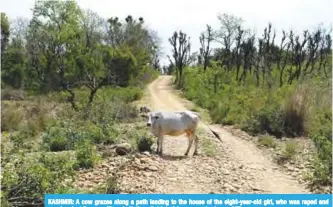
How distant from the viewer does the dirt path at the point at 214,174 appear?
7621 millimetres

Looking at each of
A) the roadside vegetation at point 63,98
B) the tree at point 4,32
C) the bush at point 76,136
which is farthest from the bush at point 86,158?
the tree at point 4,32

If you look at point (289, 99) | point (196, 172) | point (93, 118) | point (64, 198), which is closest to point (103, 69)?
point (93, 118)

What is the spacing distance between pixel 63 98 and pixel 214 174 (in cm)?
1574

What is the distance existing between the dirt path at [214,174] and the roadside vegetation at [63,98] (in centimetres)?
82

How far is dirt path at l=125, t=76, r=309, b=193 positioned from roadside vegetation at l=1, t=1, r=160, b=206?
2.70 ft

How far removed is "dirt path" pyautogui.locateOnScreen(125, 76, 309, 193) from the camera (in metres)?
7.62

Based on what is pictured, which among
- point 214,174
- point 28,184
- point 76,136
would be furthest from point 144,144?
point 28,184

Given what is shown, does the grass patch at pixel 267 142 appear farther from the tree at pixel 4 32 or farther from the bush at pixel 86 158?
the tree at pixel 4 32

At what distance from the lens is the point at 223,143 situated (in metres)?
11.7

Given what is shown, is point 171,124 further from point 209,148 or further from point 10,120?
point 10,120

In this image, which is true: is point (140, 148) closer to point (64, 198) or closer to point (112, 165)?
point (112, 165)

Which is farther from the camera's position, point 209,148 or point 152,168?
point 209,148

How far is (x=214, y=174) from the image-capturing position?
8.37m

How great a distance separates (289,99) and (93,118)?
563cm
